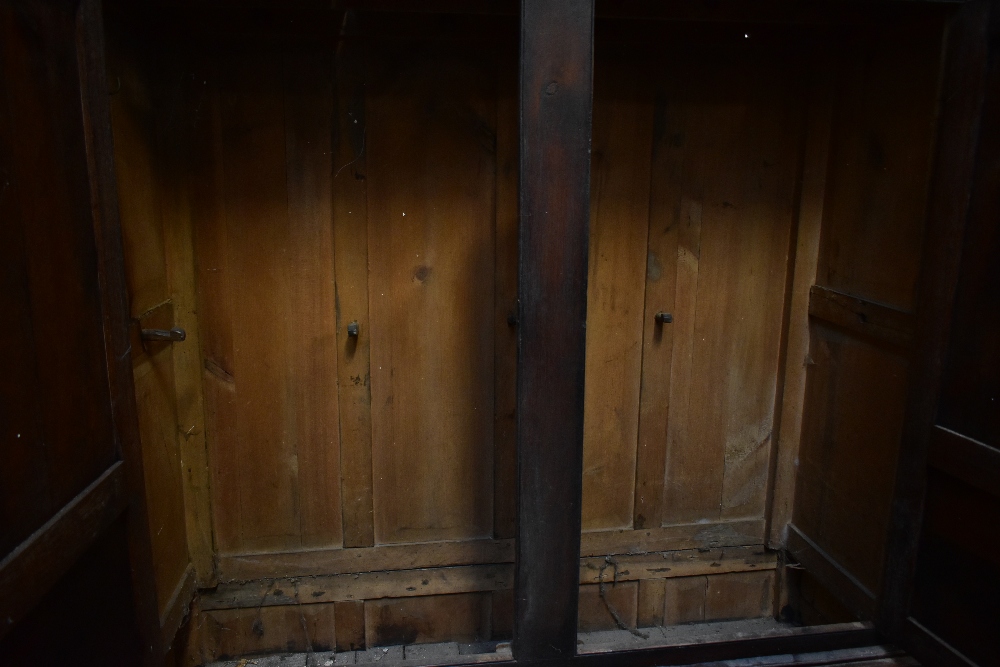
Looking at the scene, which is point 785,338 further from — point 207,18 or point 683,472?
point 207,18

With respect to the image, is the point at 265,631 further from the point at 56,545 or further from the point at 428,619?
the point at 56,545

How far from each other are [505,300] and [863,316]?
86 cm

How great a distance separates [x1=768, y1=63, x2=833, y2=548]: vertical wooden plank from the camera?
6.07 feet

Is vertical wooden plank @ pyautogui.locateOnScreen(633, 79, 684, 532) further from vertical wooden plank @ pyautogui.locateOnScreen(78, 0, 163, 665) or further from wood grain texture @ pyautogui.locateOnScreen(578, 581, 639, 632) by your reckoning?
vertical wooden plank @ pyautogui.locateOnScreen(78, 0, 163, 665)

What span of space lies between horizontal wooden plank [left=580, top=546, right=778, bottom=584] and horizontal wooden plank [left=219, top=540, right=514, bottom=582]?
0.86 feet

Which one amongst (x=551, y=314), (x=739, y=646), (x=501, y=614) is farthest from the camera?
(x=501, y=614)

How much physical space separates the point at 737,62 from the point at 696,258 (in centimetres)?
50

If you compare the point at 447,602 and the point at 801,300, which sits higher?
the point at 801,300

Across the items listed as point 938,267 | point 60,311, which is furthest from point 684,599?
point 60,311

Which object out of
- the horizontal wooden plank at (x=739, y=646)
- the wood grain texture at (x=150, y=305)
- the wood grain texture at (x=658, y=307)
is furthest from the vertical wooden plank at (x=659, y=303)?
the wood grain texture at (x=150, y=305)

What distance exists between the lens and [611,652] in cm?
149

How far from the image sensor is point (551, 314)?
1317 millimetres

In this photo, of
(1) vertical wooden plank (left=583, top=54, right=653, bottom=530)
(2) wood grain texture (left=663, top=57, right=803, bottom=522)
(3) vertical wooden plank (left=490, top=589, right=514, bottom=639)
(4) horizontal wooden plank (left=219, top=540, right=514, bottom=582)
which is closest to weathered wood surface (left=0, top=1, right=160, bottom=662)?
(4) horizontal wooden plank (left=219, top=540, right=514, bottom=582)

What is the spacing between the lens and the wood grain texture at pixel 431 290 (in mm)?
1720
